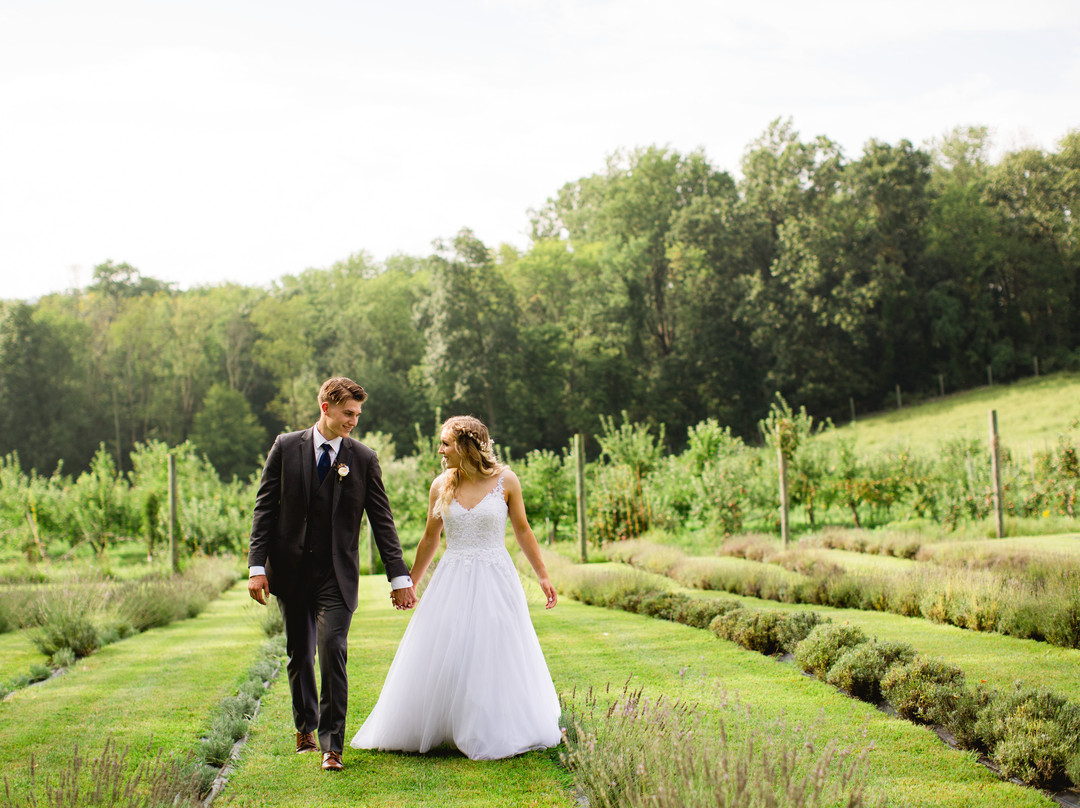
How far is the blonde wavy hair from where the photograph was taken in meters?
5.03

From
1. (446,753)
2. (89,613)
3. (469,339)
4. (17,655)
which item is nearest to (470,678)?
(446,753)

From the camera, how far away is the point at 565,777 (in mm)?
4398

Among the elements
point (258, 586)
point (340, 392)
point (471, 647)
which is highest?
point (340, 392)

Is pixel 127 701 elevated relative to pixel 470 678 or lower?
lower

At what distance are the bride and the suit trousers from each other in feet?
1.17

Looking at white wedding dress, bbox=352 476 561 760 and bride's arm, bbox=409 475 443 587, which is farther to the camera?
bride's arm, bbox=409 475 443 587

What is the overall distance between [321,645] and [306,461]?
94 centimetres

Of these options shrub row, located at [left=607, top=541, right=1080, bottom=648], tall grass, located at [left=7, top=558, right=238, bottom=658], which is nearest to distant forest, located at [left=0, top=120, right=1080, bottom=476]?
tall grass, located at [left=7, top=558, right=238, bottom=658]

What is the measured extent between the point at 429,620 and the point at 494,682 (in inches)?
19.2

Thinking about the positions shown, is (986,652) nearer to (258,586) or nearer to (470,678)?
(470,678)

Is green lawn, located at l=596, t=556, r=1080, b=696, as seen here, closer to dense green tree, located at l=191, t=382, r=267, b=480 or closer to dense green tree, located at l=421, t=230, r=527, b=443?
dense green tree, located at l=421, t=230, r=527, b=443

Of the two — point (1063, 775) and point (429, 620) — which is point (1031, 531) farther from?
point (429, 620)

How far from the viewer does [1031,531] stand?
14.9m

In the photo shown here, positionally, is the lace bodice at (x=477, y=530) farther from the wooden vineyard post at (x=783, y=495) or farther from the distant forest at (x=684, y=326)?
Answer: the distant forest at (x=684, y=326)
